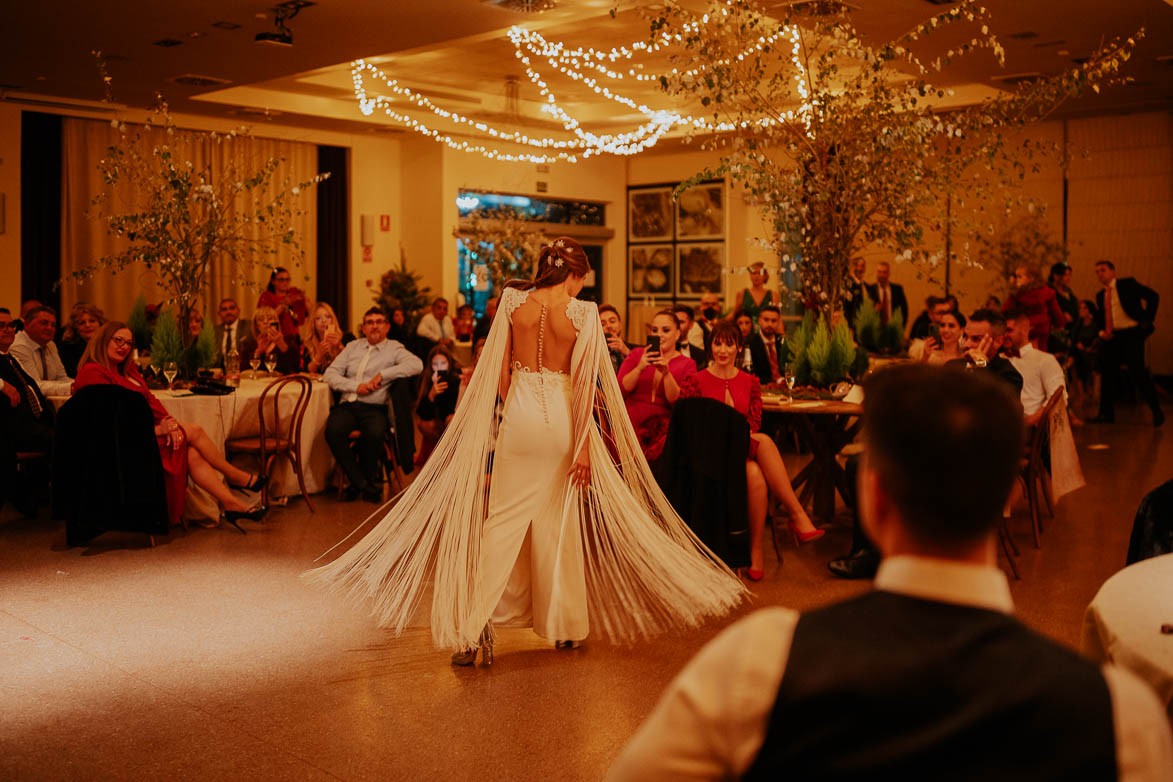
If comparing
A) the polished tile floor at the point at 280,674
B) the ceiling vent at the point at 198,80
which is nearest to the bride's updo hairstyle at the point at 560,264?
the polished tile floor at the point at 280,674

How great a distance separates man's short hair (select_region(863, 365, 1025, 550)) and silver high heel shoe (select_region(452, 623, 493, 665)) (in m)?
3.39

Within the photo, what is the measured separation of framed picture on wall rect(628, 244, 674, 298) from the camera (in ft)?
59.4

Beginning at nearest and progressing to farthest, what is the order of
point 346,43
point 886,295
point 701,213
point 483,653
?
point 483,653
point 346,43
point 886,295
point 701,213

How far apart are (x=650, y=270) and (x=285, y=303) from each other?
840 cm

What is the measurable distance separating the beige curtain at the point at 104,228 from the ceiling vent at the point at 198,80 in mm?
1237

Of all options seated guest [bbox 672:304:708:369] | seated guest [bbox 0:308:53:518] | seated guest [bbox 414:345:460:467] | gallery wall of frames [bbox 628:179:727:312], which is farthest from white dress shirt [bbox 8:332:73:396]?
gallery wall of frames [bbox 628:179:727:312]

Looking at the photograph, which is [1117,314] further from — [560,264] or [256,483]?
[560,264]

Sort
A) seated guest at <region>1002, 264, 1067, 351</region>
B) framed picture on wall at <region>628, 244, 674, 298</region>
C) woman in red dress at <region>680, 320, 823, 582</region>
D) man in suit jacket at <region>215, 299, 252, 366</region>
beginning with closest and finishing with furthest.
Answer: woman in red dress at <region>680, 320, 823, 582</region> → man in suit jacket at <region>215, 299, 252, 366</region> → seated guest at <region>1002, 264, 1067, 351</region> → framed picture on wall at <region>628, 244, 674, 298</region>

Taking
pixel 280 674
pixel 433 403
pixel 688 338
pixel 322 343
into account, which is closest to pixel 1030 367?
pixel 688 338

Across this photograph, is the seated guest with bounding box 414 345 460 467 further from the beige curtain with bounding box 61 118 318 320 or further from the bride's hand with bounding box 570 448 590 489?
the beige curtain with bounding box 61 118 318 320

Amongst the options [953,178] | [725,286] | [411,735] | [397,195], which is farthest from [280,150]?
[411,735]

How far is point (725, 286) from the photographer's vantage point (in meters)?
17.5

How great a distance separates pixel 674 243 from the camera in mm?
17969

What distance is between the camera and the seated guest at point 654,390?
6176 millimetres
